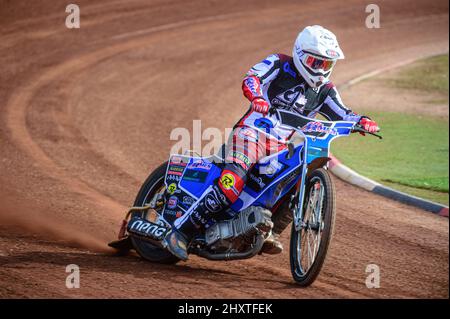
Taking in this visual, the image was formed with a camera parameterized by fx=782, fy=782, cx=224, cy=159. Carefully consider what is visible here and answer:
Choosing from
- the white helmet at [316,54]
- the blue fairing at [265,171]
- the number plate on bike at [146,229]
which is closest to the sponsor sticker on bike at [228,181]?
the blue fairing at [265,171]

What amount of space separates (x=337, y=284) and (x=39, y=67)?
10.5m

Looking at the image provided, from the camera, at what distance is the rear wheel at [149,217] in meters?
7.57

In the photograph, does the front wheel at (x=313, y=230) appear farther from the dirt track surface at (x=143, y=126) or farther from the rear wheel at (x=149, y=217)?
the rear wheel at (x=149, y=217)

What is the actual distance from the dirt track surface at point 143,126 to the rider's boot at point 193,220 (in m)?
0.24

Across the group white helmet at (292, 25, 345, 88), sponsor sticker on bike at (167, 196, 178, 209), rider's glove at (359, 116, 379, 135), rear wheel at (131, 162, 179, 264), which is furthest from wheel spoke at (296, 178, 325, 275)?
sponsor sticker on bike at (167, 196, 178, 209)

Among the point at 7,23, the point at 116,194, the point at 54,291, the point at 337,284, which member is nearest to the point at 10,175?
the point at 116,194

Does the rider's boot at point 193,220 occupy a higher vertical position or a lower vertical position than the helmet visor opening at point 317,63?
lower

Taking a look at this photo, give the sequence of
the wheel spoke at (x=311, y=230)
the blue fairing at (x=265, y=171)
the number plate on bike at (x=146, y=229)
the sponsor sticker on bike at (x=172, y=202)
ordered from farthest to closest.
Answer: the sponsor sticker on bike at (x=172, y=202) < the number plate on bike at (x=146, y=229) < the blue fairing at (x=265, y=171) < the wheel spoke at (x=311, y=230)

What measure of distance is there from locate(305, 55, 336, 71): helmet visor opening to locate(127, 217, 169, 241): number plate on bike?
6.77 feet

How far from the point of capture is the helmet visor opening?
7.25 m

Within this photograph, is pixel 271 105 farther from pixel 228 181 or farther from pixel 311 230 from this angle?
pixel 311 230

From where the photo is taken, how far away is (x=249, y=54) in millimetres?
18891

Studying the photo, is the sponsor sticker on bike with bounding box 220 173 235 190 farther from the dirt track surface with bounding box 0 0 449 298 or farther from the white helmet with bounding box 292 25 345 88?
the white helmet with bounding box 292 25 345 88

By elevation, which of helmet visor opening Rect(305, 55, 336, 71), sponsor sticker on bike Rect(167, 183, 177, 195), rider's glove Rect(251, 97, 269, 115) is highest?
helmet visor opening Rect(305, 55, 336, 71)
